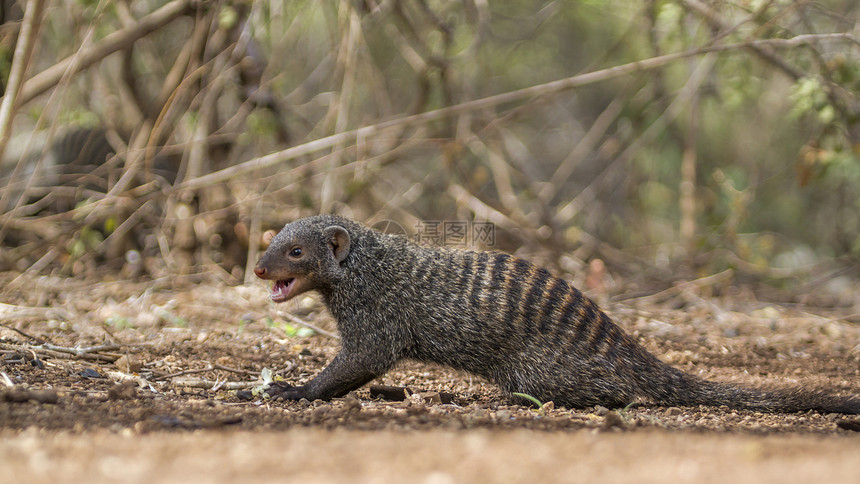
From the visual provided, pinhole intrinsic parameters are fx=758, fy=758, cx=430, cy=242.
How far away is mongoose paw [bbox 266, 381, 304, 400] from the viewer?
154 inches

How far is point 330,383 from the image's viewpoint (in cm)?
403

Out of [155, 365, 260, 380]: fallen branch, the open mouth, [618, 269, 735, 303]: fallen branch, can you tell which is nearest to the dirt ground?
[155, 365, 260, 380]: fallen branch

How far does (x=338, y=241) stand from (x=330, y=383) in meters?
0.84

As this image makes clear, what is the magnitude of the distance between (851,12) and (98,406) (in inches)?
418

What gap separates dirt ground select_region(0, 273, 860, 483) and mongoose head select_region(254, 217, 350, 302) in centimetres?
58

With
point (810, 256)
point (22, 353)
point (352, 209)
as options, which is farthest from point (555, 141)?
point (22, 353)

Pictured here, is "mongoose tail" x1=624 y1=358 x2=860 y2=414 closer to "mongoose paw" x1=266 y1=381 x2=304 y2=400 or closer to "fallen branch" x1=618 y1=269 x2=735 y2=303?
"mongoose paw" x1=266 y1=381 x2=304 y2=400

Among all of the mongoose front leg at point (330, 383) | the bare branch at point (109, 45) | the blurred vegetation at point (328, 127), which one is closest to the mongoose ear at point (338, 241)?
the mongoose front leg at point (330, 383)

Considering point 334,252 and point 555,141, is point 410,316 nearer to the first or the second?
point 334,252

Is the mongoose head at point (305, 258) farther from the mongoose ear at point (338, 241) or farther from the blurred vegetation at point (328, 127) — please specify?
the blurred vegetation at point (328, 127)

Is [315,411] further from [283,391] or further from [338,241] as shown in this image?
[338,241]

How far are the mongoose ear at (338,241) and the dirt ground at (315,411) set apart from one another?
0.80m

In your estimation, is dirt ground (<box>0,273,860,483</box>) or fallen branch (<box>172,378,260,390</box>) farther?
fallen branch (<box>172,378,260,390</box>)

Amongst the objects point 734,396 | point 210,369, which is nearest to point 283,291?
point 210,369
